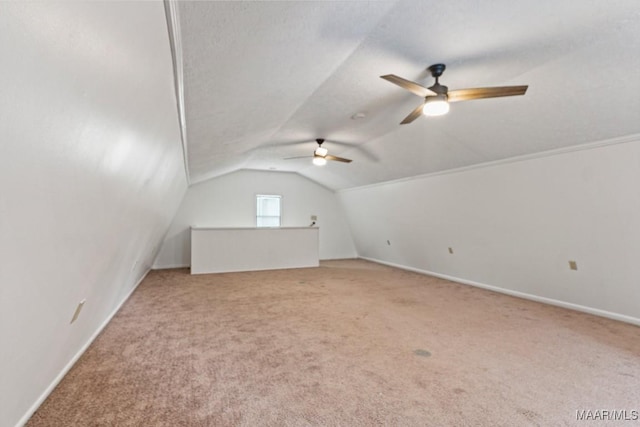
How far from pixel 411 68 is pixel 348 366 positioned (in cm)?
253

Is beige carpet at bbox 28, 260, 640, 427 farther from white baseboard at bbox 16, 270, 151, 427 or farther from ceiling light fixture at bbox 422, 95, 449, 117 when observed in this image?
ceiling light fixture at bbox 422, 95, 449, 117

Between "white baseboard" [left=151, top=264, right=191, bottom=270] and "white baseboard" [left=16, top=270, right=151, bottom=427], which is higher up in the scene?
"white baseboard" [left=151, top=264, right=191, bottom=270]

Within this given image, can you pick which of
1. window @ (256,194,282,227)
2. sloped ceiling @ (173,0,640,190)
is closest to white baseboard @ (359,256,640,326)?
sloped ceiling @ (173,0,640,190)

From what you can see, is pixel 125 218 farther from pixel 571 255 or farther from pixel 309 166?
pixel 309 166

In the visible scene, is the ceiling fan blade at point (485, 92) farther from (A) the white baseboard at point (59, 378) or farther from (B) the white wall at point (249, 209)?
A: (B) the white wall at point (249, 209)

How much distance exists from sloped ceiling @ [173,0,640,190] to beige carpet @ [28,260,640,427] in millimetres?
2062

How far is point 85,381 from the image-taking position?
2.27 meters

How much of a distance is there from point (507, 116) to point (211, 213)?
666cm

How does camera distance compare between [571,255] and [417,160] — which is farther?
[417,160]

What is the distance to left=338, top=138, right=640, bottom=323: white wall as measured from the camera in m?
3.21

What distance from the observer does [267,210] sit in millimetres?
8547

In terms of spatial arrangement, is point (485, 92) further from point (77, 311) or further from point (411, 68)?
point (77, 311)

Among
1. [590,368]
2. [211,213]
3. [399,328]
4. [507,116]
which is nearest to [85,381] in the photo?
[399,328]

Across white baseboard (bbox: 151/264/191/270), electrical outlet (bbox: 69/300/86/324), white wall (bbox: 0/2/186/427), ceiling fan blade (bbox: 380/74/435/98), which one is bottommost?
white baseboard (bbox: 151/264/191/270)
